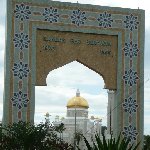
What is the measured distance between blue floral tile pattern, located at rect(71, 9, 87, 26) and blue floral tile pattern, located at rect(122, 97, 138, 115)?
8.72ft

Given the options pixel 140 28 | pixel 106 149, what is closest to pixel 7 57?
pixel 140 28

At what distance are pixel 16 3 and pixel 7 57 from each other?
1558mm

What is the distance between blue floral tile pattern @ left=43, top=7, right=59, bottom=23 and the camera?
43.2 ft

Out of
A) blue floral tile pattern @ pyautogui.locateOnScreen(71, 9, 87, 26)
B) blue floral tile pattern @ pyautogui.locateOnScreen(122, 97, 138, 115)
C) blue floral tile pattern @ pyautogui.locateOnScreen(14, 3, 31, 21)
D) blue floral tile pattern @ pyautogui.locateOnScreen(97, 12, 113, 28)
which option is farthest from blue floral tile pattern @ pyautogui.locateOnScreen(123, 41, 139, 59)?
blue floral tile pattern @ pyautogui.locateOnScreen(14, 3, 31, 21)

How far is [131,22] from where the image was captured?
13.9m

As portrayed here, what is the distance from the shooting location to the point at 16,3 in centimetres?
1289

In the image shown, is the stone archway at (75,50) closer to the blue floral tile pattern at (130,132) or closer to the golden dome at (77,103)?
the blue floral tile pattern at (130,132)

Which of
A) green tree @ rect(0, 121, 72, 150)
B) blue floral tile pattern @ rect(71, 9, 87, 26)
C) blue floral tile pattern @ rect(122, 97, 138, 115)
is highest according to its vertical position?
blue floral tile pattern @ rect(71, 9, 87, 26)

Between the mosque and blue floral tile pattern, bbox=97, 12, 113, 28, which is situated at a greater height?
blue floral tile pattern, bbox=97, 12, 113, 28

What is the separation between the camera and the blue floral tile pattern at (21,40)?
1287cm

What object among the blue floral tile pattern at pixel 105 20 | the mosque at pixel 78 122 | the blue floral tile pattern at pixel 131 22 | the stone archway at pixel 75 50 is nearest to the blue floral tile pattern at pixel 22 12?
the stone archway at pixel 75 50

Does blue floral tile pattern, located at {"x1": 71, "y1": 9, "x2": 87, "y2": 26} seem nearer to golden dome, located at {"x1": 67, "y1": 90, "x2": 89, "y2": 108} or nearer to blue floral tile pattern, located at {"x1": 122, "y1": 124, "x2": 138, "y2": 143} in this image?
blue floral tile pattern, located at {"x1": 122, "y1": 124, "x2": 138, "y2": 143}

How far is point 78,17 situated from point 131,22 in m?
1.70

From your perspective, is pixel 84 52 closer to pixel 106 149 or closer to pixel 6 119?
pixel 6 119
